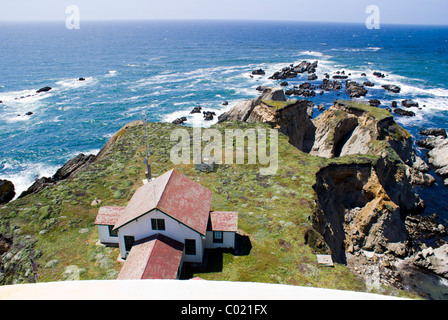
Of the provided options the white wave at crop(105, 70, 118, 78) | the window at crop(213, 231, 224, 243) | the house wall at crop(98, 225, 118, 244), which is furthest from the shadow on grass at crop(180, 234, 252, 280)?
the white wave at crop(105, 70, 118, 78)

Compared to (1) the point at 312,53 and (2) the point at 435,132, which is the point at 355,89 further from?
(1) the point at 312,53

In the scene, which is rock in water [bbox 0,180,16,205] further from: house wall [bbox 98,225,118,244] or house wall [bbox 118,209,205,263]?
house wall [bbox 118,209,205,263]

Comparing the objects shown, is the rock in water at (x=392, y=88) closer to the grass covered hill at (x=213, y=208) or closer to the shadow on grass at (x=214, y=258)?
the grass covered hill at (x=213, y=208)

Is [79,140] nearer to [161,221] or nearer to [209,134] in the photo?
[209,134]

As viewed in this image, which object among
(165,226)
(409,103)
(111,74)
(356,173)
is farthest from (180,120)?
(409,103)

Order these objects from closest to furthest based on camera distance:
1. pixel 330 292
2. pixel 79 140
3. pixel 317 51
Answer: pixel 330 292 < pixel 79 140 < pixel 317 51

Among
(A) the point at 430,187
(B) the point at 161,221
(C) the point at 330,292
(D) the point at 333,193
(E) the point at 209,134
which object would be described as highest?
(C) the point at 330,292

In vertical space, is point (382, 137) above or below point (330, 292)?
below

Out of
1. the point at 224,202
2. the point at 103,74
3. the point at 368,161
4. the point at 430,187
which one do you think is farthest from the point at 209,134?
the point at 103,74
